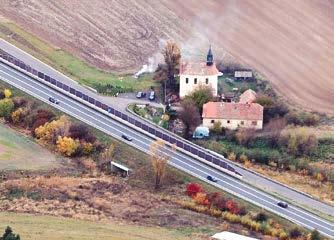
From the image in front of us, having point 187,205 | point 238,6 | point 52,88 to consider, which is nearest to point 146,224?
point 187,205

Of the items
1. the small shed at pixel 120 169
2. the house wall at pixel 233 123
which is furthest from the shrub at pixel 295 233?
the house wall at pixel 233 123

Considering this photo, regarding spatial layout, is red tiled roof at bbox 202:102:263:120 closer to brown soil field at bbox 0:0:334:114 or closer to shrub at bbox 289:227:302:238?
brown soil field at bbox 0:0:334:114

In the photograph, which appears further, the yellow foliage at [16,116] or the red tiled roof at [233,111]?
the red tiled roof at [233,111]

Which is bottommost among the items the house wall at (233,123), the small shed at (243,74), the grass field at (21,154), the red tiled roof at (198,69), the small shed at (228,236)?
the small shed at (228,236)

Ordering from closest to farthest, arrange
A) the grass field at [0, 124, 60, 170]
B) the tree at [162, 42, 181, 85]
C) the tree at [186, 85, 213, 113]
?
the grass field at [0, 124, 60, 170]
the tree at [186, 85, 213, 113]
the tree at [162, 42, 181, 85]

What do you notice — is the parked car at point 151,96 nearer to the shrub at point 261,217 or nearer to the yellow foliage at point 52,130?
the yellow foliage at point 52,130

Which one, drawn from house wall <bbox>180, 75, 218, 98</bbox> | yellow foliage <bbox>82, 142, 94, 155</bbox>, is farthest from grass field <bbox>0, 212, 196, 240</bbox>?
house wall <bbox>180, 75, 218, 98</bbox>
